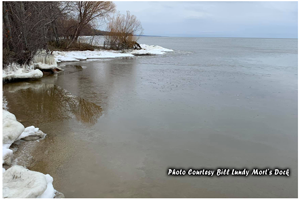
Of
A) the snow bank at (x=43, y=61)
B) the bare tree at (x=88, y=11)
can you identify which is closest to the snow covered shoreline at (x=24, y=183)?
the snow bank at (x=43, y=61)

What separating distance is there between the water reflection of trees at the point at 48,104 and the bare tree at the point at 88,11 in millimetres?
16764

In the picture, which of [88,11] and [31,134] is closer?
[31,134]

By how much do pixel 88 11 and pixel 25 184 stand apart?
24318mm

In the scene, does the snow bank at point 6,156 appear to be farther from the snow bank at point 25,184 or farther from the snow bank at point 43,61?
the snow bank at point 43,61

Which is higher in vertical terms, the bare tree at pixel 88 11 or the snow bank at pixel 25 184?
the bare tree at pixel 88 11

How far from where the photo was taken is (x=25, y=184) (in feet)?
10.8

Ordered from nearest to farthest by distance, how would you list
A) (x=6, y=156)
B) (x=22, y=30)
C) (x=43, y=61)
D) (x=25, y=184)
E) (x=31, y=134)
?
(x=25, y=184), (x=6, y=156), (x=31, y=134), (x=22, y=30), (x=43, y=61)

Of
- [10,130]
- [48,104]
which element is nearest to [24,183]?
[10,130]

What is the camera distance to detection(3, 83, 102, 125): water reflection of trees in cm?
636

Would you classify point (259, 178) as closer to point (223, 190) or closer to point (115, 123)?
point (223, 190)

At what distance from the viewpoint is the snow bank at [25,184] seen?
10.1ft

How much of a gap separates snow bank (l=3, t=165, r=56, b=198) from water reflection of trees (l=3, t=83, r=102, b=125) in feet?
8.16

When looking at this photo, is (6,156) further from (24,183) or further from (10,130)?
(24,183)

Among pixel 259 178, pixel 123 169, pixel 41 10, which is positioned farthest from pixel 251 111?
pixel 41 10
